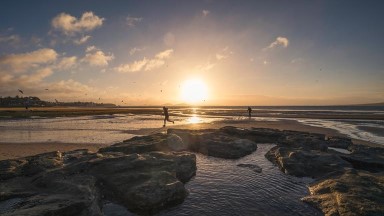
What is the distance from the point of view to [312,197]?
1102cm

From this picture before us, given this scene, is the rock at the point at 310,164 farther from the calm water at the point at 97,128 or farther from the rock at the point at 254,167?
the calm water at the point at 97,128

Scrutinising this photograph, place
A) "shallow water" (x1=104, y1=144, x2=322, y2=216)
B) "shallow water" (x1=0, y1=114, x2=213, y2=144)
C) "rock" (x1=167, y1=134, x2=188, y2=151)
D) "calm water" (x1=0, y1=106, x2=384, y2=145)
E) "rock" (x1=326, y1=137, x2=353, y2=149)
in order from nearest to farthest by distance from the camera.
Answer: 1. "shallow water" (x1=104, y1=144, x2=322, y2=216)
2. "rock" (x1=167, y1=134, x2=188, y2=151)
3. "rock" (x1=326, y1=137, x2=353, y2=149)
4. "shallow water" (x1=0, y1=114, x2=213, y2=144)
5. "calm water" (x1=0, y1=106, x2=384, y2=145)

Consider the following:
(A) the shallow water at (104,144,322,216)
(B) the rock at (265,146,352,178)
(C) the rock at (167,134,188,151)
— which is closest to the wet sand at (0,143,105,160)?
(C) the rock at (167,134,188,151)

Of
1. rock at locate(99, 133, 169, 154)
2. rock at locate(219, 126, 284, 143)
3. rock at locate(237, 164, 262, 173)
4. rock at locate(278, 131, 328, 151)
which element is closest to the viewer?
rock at locate(237, 164, 262, 173)

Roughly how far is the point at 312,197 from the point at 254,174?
13.5 feet

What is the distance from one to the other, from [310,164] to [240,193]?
5.58 meters

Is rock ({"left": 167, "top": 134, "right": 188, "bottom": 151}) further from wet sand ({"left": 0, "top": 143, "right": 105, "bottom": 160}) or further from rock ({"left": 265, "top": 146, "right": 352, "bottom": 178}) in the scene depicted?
rock ({"left": 265, "top": 146, "right": 352, "bottom": 178})

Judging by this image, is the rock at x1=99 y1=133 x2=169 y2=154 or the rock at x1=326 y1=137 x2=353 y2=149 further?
the rock at x1=326 y1=137 x2=353 y2=149

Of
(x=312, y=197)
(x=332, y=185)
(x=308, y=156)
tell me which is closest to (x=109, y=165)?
(x=312, y=197)

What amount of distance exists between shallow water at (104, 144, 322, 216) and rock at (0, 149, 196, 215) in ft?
1.99

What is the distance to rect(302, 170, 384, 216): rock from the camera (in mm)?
9127

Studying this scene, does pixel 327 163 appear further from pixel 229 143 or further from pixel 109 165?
pixel 109 165

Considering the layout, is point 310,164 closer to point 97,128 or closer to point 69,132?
point 69,132

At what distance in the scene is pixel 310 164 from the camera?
1492 cm
